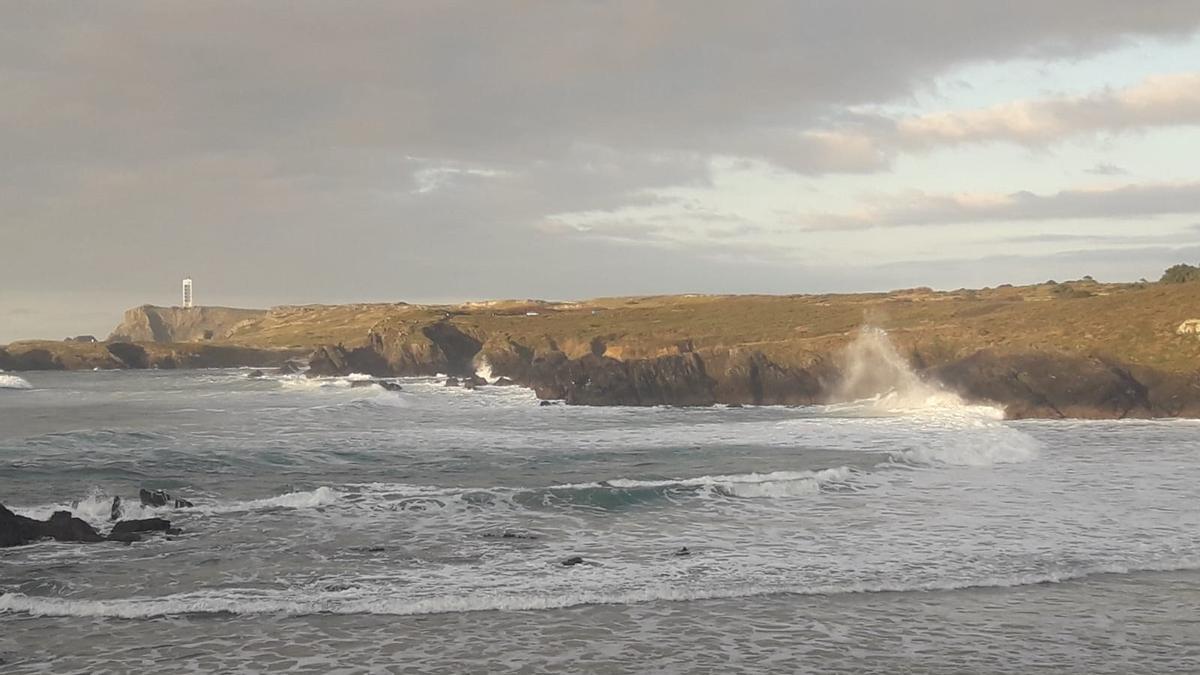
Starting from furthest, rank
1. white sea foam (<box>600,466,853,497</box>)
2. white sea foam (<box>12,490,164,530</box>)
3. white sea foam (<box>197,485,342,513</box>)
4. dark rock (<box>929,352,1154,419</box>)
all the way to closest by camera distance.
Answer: dark rock (<box>929,352,1154,419</box>), white sea foam (<box>600,466,853,497</box>), white sea foam (<box>197,485,342,513</box>), white sea foam (<box>12,490,164,530</box>)

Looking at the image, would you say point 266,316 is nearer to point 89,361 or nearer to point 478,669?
point 89,361

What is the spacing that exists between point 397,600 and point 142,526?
771cm

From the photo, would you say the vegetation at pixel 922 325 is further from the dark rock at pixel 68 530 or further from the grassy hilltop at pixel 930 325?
the dark rock at pixel 68 530

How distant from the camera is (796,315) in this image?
73.4 metres

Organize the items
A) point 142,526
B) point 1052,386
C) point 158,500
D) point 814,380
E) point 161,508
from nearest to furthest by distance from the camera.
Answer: point 142,526 → point 161,508 → point 158,500 → point 1052,386 → point 814,380

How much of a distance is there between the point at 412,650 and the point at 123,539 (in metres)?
8.95

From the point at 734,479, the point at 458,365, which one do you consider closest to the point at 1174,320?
the point at 734,479

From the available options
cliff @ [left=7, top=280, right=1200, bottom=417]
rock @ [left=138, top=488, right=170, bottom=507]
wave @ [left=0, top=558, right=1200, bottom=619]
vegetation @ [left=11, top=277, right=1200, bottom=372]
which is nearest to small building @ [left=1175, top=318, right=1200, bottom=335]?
cliff @ [left=7, top=280, right=1200, bottom=417]

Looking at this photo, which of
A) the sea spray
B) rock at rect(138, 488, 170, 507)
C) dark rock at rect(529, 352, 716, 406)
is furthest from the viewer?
dark rock at rect(529, 352, 716, 406)

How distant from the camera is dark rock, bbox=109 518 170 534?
63.2ft

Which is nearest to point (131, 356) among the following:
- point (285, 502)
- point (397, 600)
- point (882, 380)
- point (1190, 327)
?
point (882, 380)

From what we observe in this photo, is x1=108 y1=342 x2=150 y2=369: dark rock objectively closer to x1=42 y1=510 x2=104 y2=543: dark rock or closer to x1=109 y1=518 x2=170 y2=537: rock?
x1=109 y1=518 x2=170 y2=537: rock

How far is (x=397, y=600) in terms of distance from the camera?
14508mm

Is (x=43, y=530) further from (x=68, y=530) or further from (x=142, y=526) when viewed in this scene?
(x=142, y=526)
